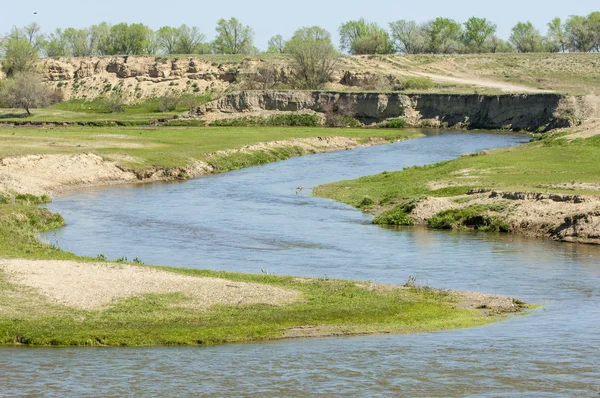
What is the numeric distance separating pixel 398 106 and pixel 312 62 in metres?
18.3

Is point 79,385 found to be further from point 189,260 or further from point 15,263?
point 189,260

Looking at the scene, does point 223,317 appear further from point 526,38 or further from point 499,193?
point 526,38

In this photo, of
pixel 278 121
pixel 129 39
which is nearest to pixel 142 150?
pixel 278 121

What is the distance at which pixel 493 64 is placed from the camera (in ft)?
447

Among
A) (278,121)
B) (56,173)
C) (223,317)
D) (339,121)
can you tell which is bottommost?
(223,317)

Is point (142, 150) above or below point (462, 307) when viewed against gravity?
above

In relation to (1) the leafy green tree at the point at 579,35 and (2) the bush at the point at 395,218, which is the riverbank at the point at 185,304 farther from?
(1) the leafy green tree at the point at 579,35

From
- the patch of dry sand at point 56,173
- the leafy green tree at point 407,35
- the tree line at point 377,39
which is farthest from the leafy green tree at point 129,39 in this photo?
the patch of dry sand at point 56,173

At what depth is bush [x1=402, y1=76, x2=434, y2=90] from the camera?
116 m

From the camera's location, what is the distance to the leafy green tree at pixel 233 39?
180125 mm

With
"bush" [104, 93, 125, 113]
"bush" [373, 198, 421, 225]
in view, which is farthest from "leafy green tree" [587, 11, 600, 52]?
"bush" [373, 198, 421, 225]

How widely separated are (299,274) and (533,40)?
14963 centimetres

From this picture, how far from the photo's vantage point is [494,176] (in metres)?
50.7

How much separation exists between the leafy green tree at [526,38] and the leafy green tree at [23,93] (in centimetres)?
8914
